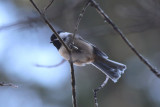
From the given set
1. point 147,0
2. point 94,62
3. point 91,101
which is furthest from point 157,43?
point 147,0

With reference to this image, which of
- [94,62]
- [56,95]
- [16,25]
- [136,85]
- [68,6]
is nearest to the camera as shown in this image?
[16,25]

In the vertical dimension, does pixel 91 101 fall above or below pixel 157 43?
below

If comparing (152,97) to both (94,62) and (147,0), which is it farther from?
(147,0)

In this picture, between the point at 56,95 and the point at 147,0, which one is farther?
the point at 56,95

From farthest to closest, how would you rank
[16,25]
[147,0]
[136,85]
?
1. [136,85]
2. [147,0]
3. [16,25]

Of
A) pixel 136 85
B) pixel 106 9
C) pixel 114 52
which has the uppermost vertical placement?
pixel 106 9

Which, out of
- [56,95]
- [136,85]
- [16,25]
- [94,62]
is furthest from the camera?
[136,85]

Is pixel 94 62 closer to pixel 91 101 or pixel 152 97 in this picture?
pixel 91 101

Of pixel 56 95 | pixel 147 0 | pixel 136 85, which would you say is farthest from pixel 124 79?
pixel 147 0

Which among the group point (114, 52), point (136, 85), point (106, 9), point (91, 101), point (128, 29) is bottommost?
point (128, 29)
